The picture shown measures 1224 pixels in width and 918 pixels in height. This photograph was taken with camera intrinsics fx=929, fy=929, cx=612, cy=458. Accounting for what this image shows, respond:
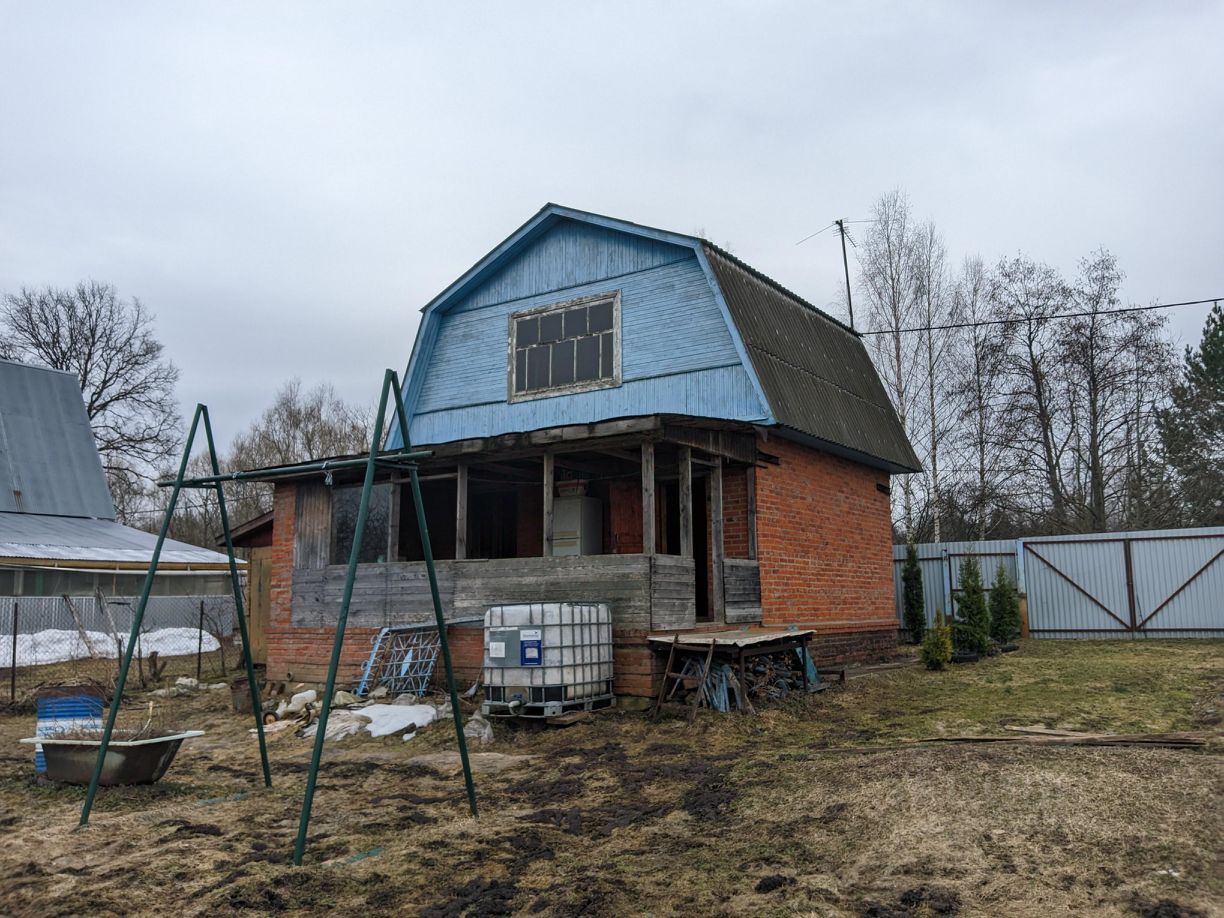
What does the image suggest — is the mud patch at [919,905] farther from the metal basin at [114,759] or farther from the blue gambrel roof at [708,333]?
the blue gambrel roof at [708,333]

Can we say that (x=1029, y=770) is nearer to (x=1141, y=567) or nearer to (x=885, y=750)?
(x=885, y=750)

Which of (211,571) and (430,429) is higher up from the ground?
(430,429)

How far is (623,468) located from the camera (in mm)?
13875

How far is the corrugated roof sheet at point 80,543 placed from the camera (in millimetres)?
22078

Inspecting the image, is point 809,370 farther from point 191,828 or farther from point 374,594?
point 191,828

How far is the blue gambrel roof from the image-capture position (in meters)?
13.1

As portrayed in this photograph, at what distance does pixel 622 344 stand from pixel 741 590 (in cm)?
460

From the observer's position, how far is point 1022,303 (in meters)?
26.7

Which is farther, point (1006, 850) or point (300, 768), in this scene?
point (300, 768)

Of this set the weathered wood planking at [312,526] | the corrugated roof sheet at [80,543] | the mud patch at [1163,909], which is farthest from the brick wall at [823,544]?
the corrugated roof sheet at [80,543]

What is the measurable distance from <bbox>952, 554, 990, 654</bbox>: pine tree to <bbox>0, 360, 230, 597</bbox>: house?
63.1 feet

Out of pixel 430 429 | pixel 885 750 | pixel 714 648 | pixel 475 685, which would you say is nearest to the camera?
pixel 885 750

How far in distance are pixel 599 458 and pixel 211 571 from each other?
56.3ft

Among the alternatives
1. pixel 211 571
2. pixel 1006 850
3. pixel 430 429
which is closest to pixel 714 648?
pixel 1006 850
